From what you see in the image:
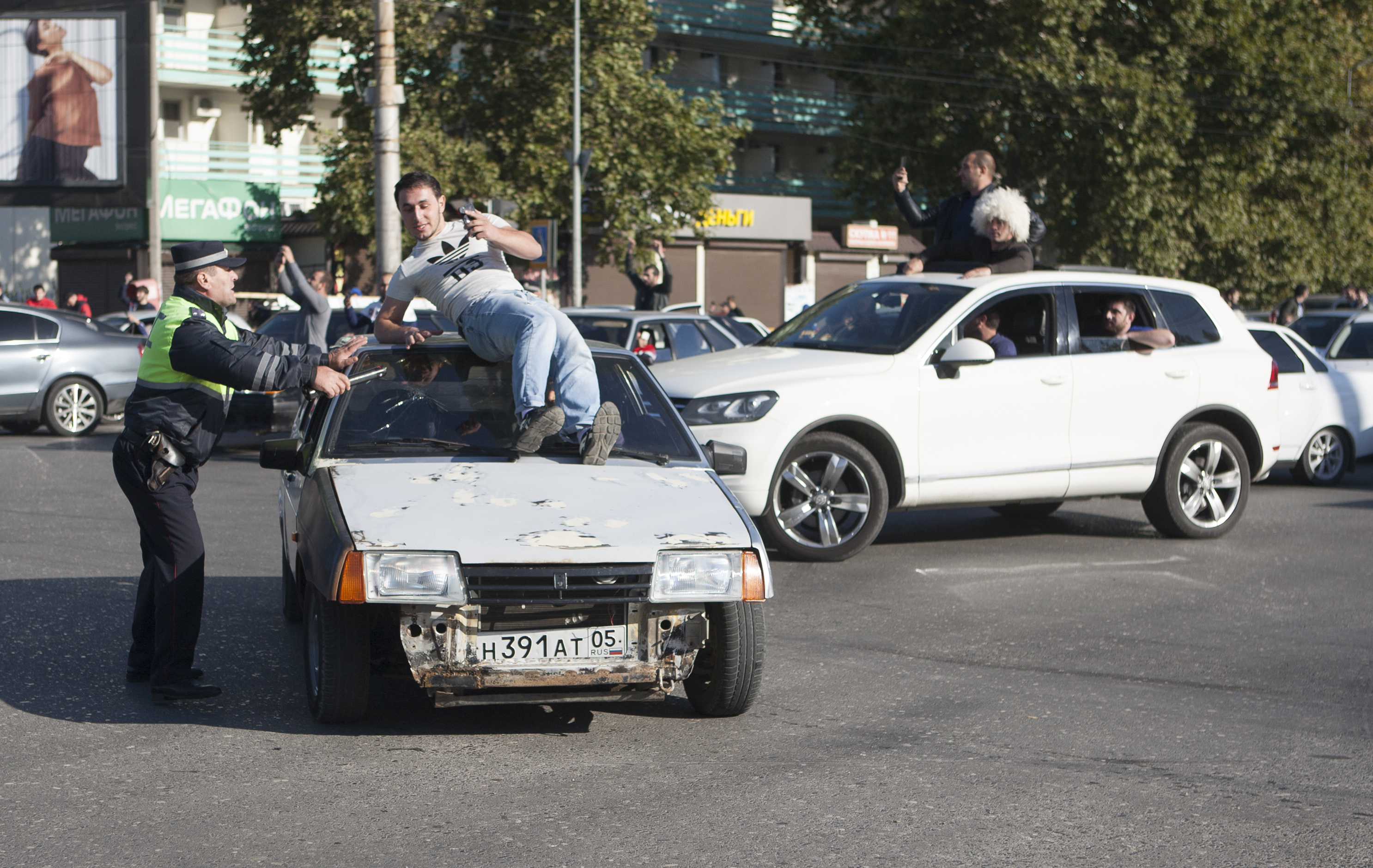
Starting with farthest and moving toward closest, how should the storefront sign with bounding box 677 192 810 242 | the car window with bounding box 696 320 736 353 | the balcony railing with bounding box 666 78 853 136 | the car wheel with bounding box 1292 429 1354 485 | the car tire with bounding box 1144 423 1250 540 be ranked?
the balcony railing with bounding box 666 78 853 136, the storefront sign with bounding box 677 192 810 242, the car window with bounding box 696 320 736 353, the car wheel with bounding box 1292 429 1354 485, the car tire with bounding box 1144 423 1250 540

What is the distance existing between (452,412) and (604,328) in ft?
30.8

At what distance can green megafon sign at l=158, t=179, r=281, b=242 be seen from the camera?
137ft

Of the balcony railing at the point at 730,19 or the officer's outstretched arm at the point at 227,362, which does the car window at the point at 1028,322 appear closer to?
the officer's outstretched arm at the point at 227,362

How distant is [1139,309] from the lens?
10469mm

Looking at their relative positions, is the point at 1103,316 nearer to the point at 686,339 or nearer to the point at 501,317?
the point at 501,317

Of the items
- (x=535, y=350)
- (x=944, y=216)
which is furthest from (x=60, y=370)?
(x=535, y=350)

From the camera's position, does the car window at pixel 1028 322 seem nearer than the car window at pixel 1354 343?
Yes

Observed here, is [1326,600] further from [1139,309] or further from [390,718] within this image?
[390,718]

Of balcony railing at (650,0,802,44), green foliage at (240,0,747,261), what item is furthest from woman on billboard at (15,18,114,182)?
balcony railing at (650,0,802,44)

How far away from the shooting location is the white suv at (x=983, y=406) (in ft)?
30.7

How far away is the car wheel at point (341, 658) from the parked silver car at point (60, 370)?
13752mm

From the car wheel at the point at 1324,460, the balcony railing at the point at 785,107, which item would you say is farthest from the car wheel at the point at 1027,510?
the balcony railing at the point at 785,107

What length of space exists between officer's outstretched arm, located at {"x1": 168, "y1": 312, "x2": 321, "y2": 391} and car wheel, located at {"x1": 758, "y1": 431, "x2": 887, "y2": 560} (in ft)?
13.7

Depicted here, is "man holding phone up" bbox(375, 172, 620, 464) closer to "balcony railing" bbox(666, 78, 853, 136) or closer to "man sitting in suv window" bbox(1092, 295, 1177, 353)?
"man sitting in suv window" bbox(1092, 295, 1177, 353)
